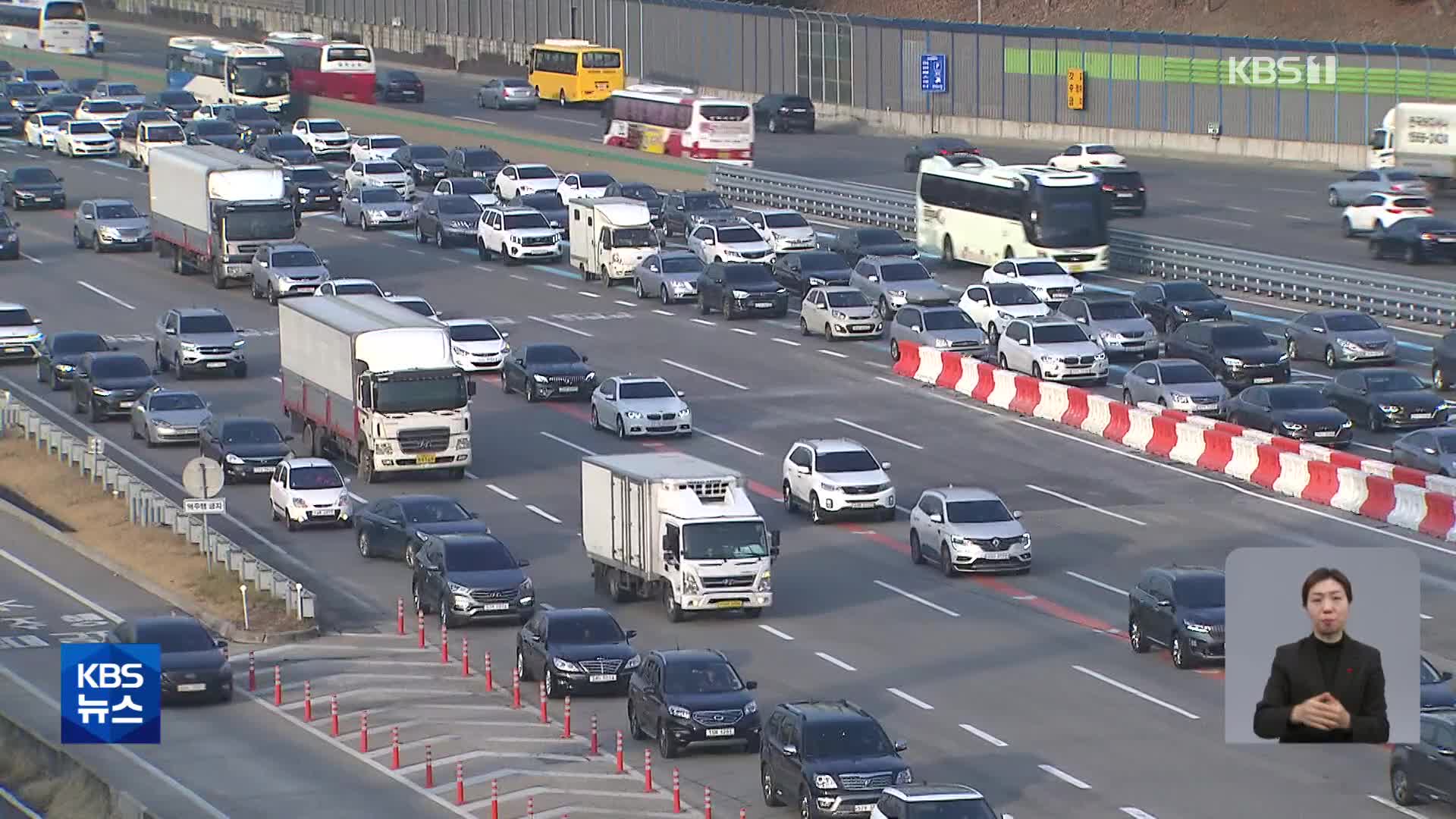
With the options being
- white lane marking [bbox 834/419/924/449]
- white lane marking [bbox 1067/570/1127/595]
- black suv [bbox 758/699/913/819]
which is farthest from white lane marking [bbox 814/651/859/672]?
white lane marking [bbox 834/419/924/449]

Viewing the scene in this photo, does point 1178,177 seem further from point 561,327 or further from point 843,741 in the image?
point 843,741

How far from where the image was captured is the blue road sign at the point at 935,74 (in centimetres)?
11738

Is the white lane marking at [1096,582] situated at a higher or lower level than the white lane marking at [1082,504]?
lower

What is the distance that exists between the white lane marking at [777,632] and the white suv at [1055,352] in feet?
66.8

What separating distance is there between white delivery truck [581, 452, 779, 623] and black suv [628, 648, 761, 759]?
6907 millimetres

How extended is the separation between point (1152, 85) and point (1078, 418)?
51479 mm

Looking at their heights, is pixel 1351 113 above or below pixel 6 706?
above

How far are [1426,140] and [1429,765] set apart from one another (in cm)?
6320

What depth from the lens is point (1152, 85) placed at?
108m

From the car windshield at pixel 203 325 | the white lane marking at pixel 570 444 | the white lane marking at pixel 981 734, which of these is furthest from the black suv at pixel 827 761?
the car windshield at pixel 203 325

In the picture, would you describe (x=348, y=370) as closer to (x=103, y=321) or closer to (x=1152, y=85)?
(x=103, y=321)

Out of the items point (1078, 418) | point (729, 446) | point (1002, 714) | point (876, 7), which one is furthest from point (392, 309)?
point (876, 7)

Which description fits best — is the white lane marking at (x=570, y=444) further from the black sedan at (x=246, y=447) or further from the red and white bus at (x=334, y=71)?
the red and white bus at (x=334, y=71)

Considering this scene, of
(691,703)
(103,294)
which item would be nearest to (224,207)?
(103,294)
